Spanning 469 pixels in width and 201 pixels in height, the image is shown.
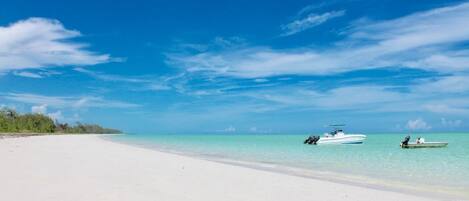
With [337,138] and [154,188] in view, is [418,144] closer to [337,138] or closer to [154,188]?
[337,138]

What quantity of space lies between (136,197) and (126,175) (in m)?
3.90

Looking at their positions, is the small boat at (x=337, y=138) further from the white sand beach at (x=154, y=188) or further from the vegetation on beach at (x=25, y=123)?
the vegetation on beach at (x=25, y=123)

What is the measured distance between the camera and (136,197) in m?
8.03

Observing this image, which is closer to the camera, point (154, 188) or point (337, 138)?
point (154, 188)

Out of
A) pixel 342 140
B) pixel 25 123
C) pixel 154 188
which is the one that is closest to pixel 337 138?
pixel 342 140

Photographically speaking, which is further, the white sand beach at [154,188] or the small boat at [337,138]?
the small boat at [337,138]

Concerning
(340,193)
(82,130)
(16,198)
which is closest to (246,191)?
(340,193)

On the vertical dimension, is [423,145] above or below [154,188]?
above

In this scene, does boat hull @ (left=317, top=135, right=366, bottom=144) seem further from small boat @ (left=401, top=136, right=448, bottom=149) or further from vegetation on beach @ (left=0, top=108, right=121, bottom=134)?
vegetation on beach @ (left=0, top=108, right=121, bottom=134)

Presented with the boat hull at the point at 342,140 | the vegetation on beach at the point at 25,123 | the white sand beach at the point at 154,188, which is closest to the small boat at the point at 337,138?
the boat hull at the point at 342,140

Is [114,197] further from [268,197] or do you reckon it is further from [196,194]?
[268,197]

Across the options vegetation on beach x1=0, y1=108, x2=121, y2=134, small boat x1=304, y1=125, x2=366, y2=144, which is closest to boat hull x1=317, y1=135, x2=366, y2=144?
small boat x1=304, y1=125, x2=366, y2=144

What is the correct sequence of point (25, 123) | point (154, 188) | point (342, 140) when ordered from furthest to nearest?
point (25, 123), point (342, 140), point (154, 188)

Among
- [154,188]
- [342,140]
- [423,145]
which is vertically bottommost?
[154,188]
